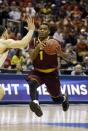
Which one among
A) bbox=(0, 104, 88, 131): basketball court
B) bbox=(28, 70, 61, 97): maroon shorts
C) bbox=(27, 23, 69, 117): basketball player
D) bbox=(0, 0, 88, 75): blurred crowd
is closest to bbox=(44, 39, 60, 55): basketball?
bbox=(27, 23, 69, 117): basketball player

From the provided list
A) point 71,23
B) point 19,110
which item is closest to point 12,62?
point 19,110

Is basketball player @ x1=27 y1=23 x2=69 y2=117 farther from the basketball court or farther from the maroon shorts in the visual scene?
the basketball court

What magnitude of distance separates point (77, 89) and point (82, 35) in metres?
5.59

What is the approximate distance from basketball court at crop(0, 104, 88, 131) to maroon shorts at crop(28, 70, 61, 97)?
2.28 ft

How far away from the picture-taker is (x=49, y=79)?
13.5m

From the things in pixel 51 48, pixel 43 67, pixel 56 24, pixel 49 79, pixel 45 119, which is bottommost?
pixel 45 119

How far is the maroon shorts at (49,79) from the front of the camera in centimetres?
1330

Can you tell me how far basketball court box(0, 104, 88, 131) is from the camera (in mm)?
11547

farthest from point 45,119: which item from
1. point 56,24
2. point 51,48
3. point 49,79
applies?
point 56,24

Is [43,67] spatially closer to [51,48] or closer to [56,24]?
[51,48]

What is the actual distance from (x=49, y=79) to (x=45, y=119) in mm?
936

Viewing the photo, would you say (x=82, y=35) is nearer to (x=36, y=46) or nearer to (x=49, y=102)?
(x=49, y=102)

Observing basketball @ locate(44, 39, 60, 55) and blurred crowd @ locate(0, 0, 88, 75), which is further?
blurred crowd @ locate(0, 0, 88, 75)

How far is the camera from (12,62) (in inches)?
781
